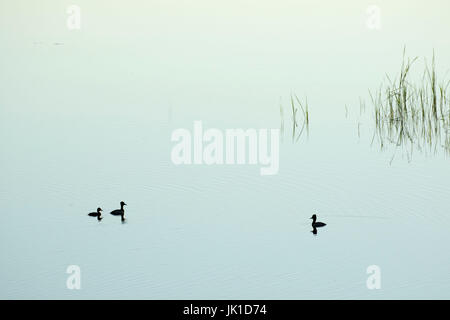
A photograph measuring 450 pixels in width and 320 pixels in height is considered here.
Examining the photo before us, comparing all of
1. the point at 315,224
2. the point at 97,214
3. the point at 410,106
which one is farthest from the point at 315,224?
the point at 410,106

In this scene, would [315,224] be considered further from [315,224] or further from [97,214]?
[97,214]

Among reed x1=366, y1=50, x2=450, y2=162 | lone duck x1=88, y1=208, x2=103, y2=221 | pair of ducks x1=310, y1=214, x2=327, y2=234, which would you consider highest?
reed x1=366, y1=50, x2=450, y2=162

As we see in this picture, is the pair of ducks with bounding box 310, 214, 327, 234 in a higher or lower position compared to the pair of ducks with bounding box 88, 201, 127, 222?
lower

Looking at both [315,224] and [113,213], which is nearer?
[315,224]

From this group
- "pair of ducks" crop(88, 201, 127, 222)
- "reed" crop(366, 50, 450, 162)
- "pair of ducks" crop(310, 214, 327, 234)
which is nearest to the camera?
"pair of ducks" crop(310, 214, 327, 234)

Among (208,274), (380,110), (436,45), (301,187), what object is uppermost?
(436,45)

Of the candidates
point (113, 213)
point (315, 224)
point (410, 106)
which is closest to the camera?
point (315, 224)

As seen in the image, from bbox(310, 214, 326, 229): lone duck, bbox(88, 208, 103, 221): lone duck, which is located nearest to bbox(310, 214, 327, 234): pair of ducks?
bbox(310, 214, 326, 229): lone duck

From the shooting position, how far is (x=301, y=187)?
5258 millimetres

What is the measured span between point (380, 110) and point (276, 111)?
2.58ft

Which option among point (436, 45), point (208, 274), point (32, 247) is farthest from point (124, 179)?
point (436, 45)

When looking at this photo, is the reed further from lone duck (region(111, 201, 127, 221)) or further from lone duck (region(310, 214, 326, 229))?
lone duck (region(111, 201, 127, 221))

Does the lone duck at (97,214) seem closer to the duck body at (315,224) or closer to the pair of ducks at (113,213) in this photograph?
the pair of ducks at (113,213)

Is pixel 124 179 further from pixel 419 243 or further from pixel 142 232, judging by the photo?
pixel 419 243
